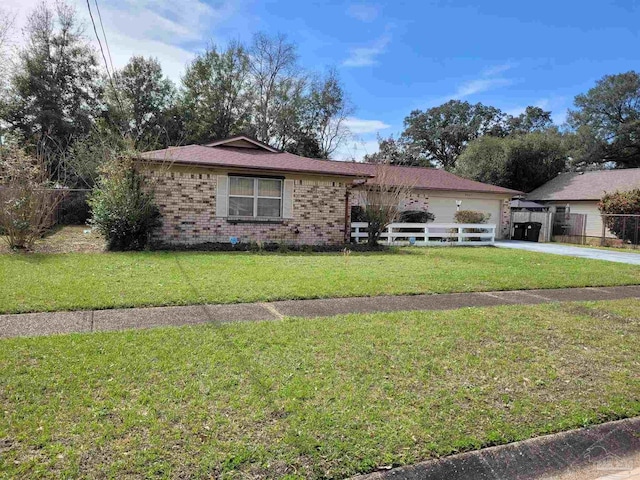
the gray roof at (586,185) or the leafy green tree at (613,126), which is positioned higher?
the leafy green tree at (613,126)

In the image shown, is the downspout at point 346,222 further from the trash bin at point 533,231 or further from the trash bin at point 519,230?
the trash bin at point 519,230

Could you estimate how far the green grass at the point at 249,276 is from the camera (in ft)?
21.5

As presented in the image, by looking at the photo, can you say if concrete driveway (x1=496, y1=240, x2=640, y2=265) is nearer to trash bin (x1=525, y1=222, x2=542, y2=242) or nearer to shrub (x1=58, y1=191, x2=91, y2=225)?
trash bin (x1=525, y1=222, x2=542, y2=242)

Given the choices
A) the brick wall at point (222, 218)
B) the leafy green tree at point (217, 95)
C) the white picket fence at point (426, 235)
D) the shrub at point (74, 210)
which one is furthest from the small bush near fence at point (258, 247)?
the leafy green tree at point (217, 95)

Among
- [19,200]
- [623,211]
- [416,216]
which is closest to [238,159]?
[19,200]

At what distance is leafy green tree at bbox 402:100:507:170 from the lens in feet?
172

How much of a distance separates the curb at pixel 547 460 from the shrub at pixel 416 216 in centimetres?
1819

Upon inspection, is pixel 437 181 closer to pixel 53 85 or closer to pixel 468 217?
pixel 468 217

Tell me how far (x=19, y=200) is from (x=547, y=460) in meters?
12.9

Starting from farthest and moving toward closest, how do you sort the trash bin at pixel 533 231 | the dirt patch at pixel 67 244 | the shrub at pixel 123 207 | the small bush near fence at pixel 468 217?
1. the trash bin at pixel 533 231
2. the small bush near fence at pixel 468 217
3. the shrub at pixel 123 207
4. the dirt patch at pixel 67 244

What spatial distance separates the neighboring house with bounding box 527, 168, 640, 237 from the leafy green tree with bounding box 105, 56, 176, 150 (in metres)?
28.9

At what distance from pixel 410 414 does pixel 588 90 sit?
51.0 metres

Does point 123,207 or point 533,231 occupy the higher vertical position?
point 123,207

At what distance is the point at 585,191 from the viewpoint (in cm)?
2653
